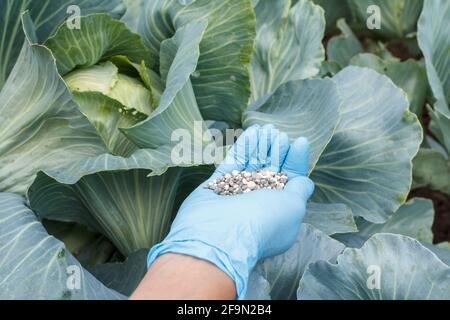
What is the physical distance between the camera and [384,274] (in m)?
1.32

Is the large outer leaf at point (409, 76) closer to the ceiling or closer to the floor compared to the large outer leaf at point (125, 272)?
closer to the ceiling

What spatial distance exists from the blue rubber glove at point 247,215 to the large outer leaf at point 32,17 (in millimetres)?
586

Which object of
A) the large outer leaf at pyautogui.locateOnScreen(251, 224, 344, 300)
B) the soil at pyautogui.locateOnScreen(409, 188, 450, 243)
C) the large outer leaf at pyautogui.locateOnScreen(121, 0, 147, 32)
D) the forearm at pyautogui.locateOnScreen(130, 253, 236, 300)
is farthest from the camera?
the soil at pyautogui.locateOnScreen(409, 188, 450, 243)

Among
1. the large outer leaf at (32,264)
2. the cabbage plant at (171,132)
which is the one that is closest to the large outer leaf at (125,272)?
the cabbage plant at (171,132)

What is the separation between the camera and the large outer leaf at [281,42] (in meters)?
1.97

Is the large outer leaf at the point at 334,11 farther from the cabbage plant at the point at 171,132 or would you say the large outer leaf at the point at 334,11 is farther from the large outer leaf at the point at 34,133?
the large outer leaf at the point at 34,133

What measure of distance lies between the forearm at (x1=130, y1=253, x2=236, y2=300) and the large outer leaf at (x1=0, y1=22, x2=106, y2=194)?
1.39ft

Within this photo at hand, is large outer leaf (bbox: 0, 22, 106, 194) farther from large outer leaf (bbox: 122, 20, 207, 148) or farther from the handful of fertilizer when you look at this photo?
the handful of fertilizer

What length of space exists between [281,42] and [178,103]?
60 centimetres

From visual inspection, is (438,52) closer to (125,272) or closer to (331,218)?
(331,218)

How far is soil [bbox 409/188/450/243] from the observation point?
2.42 metres

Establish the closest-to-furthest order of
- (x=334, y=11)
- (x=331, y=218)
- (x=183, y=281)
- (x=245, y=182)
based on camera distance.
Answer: (x=183, y=281) < (x=245, y=182) < (x=331, y=218) < (x=334, y=11)

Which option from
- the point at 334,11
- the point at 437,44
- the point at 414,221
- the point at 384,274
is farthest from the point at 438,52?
the point at 384,274

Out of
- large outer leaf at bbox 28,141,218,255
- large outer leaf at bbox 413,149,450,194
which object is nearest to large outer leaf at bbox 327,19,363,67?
large outer leaf at bbox 413,149,450,194
